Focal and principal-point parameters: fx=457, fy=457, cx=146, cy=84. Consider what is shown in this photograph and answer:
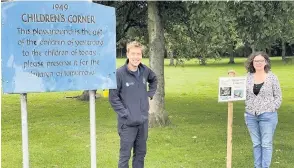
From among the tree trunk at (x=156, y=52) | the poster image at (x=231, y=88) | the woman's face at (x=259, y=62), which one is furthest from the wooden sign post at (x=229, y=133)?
the tree trunk at (x=156, y=52)

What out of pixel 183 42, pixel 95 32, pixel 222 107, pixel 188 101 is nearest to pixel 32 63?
A: pixel 95 32

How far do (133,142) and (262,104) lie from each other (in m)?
2.02

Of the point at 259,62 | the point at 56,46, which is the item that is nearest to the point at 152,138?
the point at 259,62

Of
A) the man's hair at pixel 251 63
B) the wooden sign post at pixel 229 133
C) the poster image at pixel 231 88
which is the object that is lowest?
the wooden sign post at pixel 229 133

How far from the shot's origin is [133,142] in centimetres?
572

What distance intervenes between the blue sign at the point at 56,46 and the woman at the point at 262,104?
2.39 metres

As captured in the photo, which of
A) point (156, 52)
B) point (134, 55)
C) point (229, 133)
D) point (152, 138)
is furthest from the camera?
point (156, 52)

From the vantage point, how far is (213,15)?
8148 millimetres

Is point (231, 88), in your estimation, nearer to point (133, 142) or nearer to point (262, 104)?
point (262, 104)

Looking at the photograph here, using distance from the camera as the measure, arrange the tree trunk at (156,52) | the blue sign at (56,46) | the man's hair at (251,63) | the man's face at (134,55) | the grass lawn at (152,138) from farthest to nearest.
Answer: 1. the tree trunk at (156,52)
2. the grass lawn at (152,138)
3. the man's hair at (251,63)
4. the man's face at (134,55)
5. the blue sign at (56,46)

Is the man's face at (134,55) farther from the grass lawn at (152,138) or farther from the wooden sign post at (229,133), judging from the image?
the grass lawn at (152,138)

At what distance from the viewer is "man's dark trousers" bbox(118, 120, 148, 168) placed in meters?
5.62

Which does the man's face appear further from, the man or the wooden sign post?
the wooden sign post

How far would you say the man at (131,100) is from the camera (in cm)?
552
